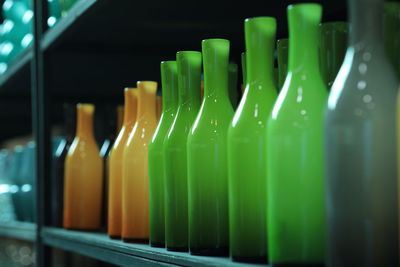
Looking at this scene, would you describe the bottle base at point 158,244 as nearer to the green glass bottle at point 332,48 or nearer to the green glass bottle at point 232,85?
the green glass bottle at point 232,85

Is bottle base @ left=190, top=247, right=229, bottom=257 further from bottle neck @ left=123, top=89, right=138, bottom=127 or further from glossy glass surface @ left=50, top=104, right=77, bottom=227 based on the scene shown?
glossy glass surface @ left=50, top=104, right=77, bottom=227

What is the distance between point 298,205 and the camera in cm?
79

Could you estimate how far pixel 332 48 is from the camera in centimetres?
92

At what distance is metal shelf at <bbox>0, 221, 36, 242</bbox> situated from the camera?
81.7 inches

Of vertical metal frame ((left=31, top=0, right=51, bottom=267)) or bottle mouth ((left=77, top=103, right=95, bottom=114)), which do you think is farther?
vertical metal frame ((left=31, top=0, right=51, bottom=267))

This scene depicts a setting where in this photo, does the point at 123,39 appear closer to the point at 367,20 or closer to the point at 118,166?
the point at 118,166

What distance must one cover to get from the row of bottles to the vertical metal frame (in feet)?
1.75

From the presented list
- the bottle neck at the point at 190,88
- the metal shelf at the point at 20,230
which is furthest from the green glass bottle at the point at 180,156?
the metal shelf at the point at 20,230

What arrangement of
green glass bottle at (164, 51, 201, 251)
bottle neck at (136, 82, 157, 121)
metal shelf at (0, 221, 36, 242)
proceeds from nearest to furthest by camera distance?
green glass bottle at (164, 51, 201, 251) < bottle neck at (136, 82, 157, 121) < metal shelf at (0, 221, 36, 242)

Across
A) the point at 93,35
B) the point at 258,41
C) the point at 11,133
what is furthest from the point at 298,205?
the point at 11,133

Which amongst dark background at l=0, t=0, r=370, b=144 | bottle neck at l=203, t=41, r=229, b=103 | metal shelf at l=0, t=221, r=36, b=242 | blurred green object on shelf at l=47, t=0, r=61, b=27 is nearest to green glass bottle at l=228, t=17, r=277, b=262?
bottle neck at l=203, t=41, r=229, b=103

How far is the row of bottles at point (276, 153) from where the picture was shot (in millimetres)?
Answer: 680

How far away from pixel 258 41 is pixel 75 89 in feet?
4.97

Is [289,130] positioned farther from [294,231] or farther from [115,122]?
[115,122]
